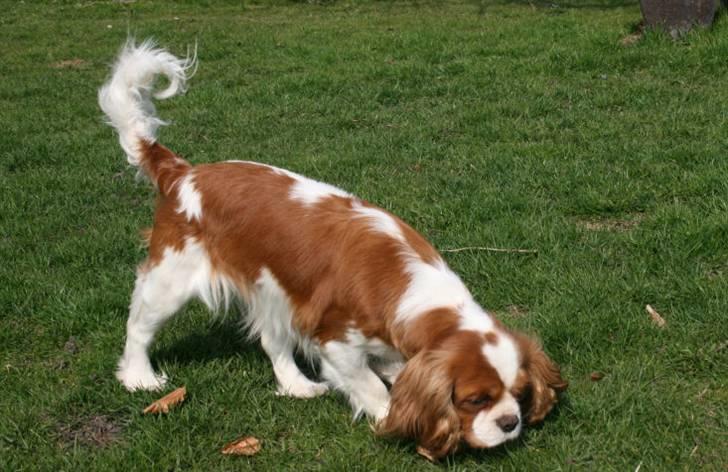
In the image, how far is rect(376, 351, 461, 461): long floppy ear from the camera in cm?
308

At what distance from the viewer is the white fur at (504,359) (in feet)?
10.2

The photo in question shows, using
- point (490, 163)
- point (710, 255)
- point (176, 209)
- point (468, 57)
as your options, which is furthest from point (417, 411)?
A: point (468, 57)

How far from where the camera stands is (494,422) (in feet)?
10.2

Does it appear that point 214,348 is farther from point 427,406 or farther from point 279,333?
point 427,406

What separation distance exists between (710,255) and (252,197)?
106 inches

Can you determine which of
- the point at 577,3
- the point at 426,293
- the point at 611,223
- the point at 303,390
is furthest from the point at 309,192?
the point at 577,3

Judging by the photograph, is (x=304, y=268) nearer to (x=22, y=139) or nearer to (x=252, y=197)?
(x=252, y=197)

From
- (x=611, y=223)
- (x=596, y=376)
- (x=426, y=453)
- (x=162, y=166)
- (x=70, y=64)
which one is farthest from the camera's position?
(x=70, y=64)

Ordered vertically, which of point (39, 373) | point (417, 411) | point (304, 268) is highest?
point (304, 268)

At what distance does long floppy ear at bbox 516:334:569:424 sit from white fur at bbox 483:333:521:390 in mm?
101

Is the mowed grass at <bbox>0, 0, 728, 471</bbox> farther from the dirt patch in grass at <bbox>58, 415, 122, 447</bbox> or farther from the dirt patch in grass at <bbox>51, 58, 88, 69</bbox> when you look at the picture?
the dirt patch in grass at <bbox>51, 58, 88, 69</bbox>

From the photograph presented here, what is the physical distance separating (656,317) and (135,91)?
2.87 m

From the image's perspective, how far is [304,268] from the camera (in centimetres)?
361

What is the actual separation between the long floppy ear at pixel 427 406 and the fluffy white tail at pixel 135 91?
195 centimetres
